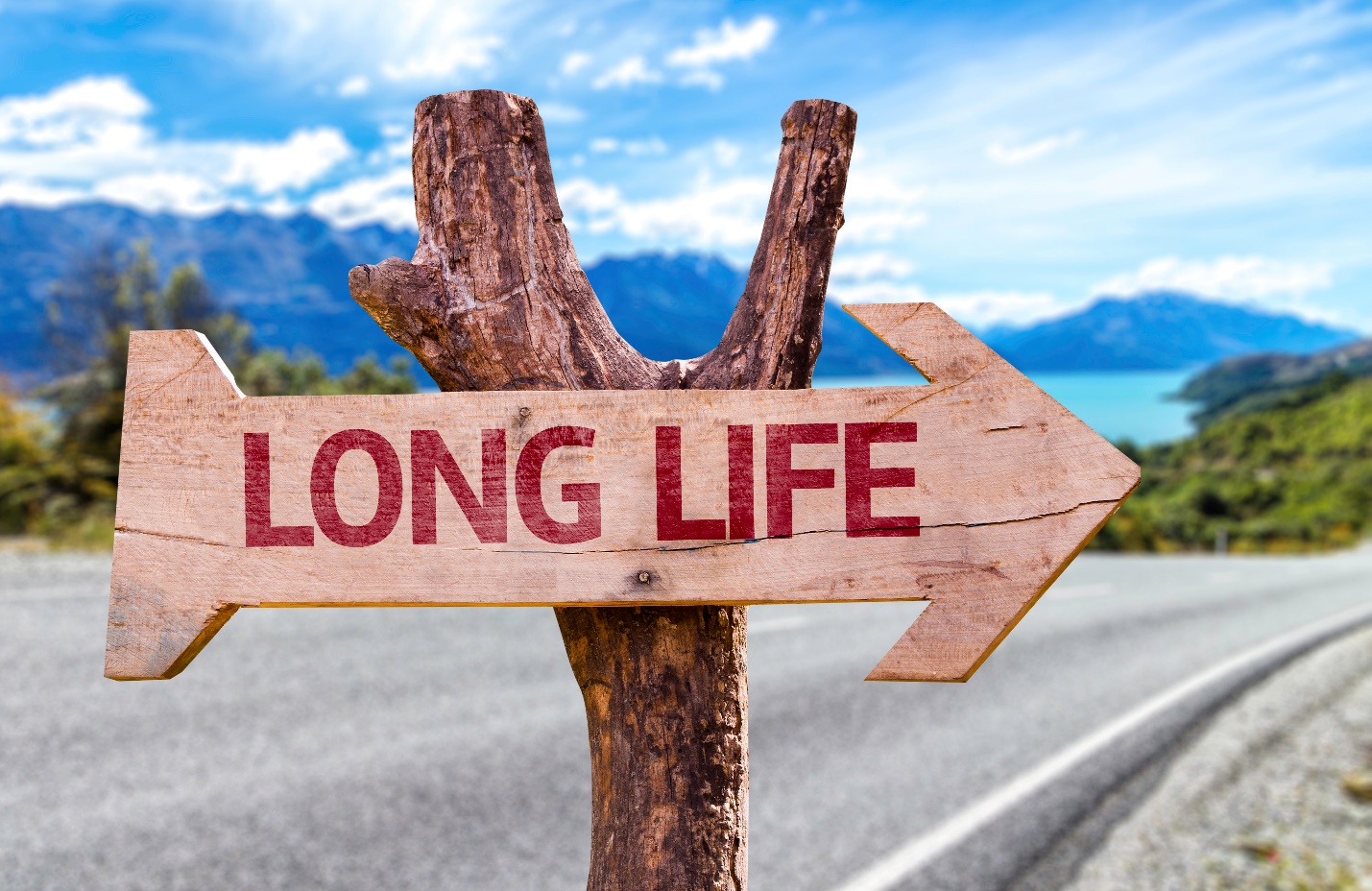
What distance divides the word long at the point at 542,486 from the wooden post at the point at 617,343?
0.42 feet

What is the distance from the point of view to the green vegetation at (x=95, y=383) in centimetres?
1020

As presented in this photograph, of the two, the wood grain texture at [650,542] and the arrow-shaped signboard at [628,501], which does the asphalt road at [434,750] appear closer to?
the wood grain texture at [650,542]

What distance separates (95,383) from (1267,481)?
56030 mm

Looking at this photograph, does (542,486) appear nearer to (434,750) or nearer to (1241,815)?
(434,750)

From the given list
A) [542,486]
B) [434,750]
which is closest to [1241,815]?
[434,750]

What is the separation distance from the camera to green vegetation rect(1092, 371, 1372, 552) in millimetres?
25828

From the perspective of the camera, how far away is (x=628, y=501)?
1.20 meters

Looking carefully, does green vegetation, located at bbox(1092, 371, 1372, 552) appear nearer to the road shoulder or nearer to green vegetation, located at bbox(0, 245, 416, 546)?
the road shoulder

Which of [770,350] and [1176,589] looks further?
[1176,589]

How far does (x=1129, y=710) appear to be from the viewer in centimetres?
589

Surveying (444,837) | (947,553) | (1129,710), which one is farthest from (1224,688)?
(947,553)

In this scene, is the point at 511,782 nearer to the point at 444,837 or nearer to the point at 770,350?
the point at 444,837

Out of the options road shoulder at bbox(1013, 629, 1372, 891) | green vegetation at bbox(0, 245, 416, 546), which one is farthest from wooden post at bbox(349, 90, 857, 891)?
road shoulder at bbox(1013, 629, 1372, 891)

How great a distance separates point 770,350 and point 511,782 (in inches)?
148
